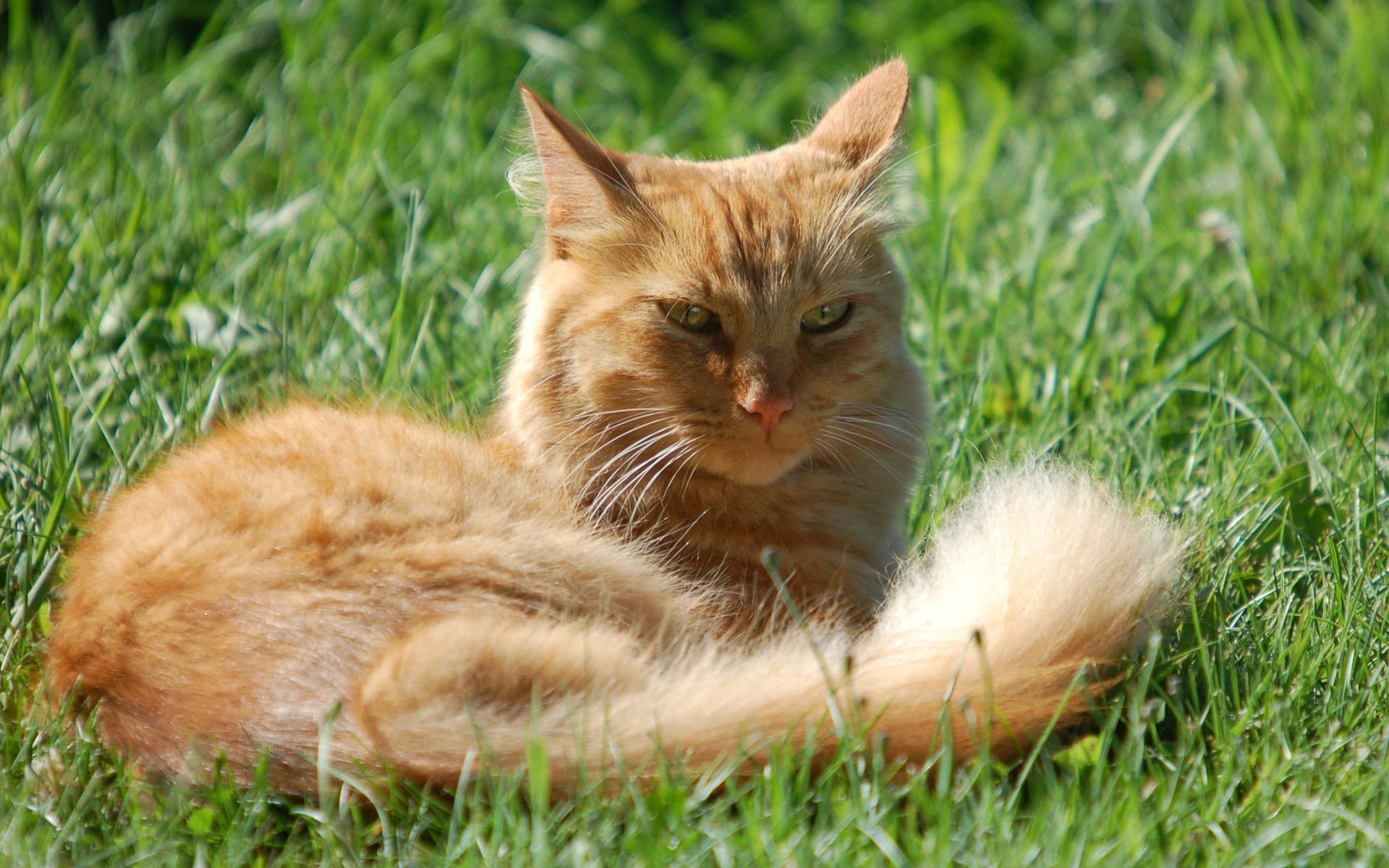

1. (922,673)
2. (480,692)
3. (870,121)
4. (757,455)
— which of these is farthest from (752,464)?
(870,121)

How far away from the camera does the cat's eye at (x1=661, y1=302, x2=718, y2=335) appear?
1.89 m

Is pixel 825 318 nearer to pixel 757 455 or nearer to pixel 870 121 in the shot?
pixel 757 455

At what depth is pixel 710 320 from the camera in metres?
1.90

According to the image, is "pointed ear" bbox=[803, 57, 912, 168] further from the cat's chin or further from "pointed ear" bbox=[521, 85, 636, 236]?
the cat's chin

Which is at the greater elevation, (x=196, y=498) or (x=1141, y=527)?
(x=1141, y=527)

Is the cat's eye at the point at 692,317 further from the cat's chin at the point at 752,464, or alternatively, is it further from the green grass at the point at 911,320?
the green grass at the point at 911,320

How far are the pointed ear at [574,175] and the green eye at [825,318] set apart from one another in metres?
0.37

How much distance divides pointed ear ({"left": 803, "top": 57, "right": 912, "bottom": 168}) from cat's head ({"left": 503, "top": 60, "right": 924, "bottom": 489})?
2 cm

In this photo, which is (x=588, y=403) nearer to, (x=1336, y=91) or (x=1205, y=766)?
(x=1205, y=766)

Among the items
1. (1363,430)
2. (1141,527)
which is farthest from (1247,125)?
(1141,527)

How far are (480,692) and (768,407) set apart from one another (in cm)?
66

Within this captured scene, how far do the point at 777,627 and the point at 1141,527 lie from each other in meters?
0.61

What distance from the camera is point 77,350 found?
2.51 meters

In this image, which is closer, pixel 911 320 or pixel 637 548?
pixel 637 548
